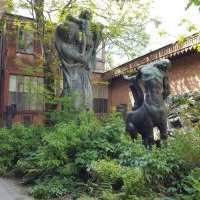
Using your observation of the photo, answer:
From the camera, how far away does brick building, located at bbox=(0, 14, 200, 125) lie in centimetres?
1677

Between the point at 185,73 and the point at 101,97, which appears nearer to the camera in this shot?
the point at 185,73

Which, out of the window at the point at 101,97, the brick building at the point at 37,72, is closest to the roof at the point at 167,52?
the brick building at the point at 37,72

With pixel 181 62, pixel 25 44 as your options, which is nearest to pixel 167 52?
pixel 181 62

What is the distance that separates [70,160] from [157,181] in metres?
1.85

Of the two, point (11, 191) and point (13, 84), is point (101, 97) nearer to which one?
point (13, 84)

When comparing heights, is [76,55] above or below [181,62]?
below

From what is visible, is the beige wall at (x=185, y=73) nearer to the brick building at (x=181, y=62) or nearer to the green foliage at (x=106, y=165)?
the brick building at (x=181, y=62)

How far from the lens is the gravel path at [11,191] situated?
233 inches

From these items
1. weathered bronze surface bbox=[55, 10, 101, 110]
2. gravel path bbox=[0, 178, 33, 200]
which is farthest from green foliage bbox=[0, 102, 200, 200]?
weathered bronze surface bbox=[55, 10, 101, 110]

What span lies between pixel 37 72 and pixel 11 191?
1004 cm

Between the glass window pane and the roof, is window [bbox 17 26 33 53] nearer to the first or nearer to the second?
the glass window pane

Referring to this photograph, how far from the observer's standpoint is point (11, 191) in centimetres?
629

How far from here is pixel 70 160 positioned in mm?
6695

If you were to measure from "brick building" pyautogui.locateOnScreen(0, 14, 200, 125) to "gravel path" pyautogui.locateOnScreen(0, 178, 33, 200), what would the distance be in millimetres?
6926
